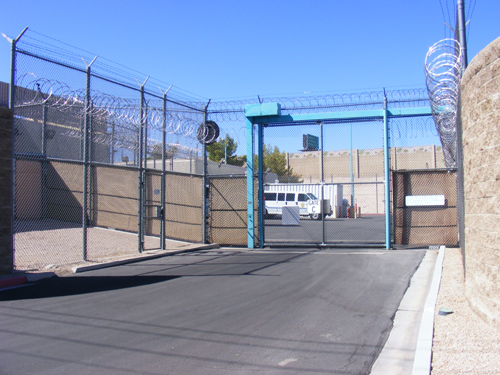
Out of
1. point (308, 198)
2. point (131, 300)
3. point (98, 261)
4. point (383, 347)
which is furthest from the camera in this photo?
point (308, 198)

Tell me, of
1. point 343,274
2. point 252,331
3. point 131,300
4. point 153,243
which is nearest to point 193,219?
point 153,243

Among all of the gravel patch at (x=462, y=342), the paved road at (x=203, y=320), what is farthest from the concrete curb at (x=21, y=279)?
the gravel patch at (x=462, y=342)

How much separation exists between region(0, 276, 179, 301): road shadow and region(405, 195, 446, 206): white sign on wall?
8.02 meters

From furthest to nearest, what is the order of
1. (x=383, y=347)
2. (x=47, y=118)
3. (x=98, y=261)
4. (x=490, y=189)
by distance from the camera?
(x=47, y=118)
(x=98, y=261)
(x=490, y=189)
(x=383, y=347)

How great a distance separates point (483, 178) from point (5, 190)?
8.78m

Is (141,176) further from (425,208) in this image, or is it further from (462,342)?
(462,342)

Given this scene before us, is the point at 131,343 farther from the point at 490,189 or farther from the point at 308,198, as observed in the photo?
the point at 308,198

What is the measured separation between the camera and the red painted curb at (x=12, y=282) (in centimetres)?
805

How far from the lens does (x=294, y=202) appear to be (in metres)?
28.7

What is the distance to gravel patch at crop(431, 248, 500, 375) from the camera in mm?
4047

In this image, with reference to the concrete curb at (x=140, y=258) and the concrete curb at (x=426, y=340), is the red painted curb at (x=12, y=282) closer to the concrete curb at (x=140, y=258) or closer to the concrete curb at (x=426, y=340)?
the concrete curb at (x=140, y=258)

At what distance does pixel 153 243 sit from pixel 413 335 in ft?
32.8

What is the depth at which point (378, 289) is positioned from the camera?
789 cm

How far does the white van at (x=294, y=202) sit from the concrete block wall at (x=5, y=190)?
20439 mm
